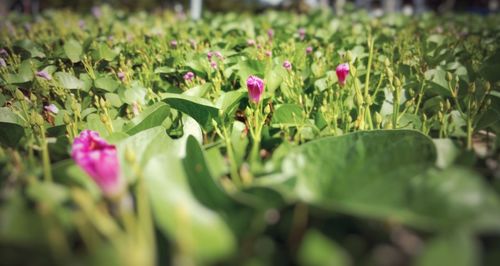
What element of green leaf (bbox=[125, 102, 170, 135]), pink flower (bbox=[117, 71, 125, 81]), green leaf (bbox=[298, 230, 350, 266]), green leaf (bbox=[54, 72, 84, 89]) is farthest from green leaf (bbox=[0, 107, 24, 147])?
green leaf (bbox=[298, 230, 350, 266])

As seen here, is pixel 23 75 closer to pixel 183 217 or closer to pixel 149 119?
pixel 149 119

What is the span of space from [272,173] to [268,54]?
4.33ft

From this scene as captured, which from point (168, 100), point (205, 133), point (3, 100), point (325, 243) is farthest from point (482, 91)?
point (3, 100)

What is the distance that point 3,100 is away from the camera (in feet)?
4.83

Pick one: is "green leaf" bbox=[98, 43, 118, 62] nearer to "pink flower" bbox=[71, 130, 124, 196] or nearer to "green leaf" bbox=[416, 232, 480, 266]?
"pink flower" bbox=[71, 130, 124, 196]

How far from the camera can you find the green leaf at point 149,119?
1.12 metres

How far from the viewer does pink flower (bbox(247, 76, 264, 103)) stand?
121 cm

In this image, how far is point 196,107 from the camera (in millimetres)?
1210

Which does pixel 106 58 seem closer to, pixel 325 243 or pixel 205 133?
pixel 205 133

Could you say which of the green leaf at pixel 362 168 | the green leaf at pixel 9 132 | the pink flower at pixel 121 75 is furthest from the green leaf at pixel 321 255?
the pink flower at pixel 121 75

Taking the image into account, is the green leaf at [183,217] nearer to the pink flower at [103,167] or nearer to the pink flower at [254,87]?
the pink flower at [103,167]

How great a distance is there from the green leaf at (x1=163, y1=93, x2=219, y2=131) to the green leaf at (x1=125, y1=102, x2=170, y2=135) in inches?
2.0

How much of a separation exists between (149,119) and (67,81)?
25.7 inches

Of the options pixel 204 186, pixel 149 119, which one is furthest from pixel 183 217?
pixel 149 119
